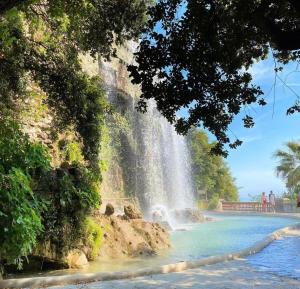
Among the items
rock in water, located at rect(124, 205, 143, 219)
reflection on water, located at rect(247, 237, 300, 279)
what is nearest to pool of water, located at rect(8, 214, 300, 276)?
reflection on water, located at rect(247, 237, 300, 279)

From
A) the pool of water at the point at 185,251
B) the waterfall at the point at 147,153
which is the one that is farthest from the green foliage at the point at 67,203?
the waterfall at the point at 147,153

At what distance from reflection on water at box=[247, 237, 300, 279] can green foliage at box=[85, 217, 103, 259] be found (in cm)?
424

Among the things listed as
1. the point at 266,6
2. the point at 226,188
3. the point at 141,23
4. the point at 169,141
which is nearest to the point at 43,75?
the point at 141,23

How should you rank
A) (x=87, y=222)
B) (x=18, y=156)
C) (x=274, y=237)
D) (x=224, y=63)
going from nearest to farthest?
(x=224, y=63) < (x=18, y=156) < (x=87, y=222) < (x=274, y=237)

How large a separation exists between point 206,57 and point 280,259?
7065mm

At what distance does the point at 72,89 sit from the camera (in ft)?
40.4

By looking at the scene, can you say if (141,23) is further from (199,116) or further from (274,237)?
(274,237)

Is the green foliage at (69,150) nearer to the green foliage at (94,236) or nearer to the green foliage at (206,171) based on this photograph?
the green foliage at (94,236)

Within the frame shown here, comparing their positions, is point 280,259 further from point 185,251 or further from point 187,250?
point 187,250

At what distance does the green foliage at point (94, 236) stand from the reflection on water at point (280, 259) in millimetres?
4244

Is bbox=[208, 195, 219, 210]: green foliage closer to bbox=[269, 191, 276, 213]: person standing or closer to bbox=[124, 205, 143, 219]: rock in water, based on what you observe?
bbox=[269, 191, 276, 213]: person standing

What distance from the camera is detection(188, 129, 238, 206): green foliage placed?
52.1m

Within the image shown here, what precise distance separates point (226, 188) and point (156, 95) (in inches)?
1999

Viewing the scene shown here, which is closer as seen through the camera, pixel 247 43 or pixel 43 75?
pixel 247 43
